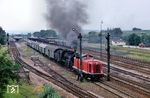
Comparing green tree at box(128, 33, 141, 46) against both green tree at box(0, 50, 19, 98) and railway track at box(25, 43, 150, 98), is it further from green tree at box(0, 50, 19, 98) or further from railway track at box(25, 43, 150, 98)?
green tree at box(0, 50, 19, 98)

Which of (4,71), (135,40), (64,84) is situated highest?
(4,71)

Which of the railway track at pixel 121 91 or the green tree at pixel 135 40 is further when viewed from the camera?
the green tree at pixel 135 40

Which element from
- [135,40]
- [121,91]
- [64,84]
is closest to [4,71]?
[121,91]

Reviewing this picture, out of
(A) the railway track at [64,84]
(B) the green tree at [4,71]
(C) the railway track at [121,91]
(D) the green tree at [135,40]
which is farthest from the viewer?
(D) the green tree at [135,40]

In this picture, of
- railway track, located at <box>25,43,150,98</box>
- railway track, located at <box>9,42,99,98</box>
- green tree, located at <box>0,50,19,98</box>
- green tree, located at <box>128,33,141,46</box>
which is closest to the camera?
green tree, located at <box>0,50,19,98</box>

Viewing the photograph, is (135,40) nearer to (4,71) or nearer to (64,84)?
(64,84)

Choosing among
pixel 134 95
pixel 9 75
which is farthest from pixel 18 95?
pixel 134 95

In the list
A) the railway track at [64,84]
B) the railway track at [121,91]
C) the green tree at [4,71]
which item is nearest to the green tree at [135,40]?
the railway track at [64,84]

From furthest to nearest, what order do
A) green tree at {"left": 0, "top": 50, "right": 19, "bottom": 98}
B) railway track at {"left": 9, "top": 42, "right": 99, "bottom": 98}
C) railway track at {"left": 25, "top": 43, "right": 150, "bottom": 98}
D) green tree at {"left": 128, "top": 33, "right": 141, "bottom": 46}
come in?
green tree at {"left": 128, "top": 33, "right": 141, "bottom": 46}
railway track at {"left": 9, "top": 42, "right": 99, "bottom": 98}
railway track at {"left": 25, "top": 43, "right": 150, "bottom": 98}
green tree at {"left": 0, "top": 50, "right": 19, "bottom": 98}

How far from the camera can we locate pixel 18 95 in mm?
35406

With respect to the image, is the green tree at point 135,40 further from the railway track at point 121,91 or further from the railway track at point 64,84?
the railway track at point 121,91

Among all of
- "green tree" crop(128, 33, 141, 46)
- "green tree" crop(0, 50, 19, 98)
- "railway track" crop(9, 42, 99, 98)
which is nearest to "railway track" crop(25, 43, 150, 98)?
"railway track" crop(9, 42, 99, 98)

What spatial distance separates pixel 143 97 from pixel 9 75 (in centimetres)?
1307

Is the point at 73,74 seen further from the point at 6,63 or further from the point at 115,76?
the point at 6,63
